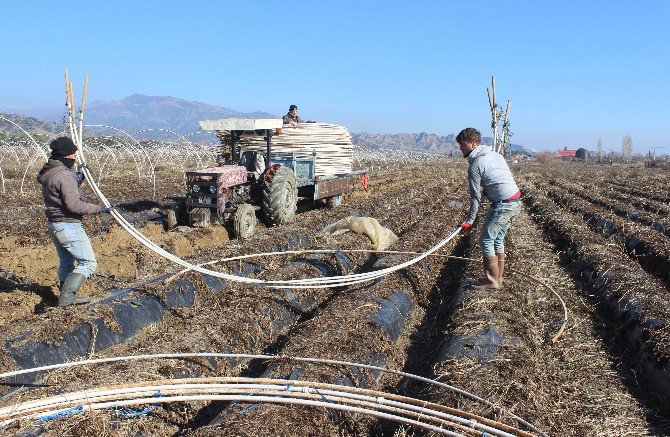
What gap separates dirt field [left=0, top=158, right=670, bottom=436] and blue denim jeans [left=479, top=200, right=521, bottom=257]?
1.59 feet

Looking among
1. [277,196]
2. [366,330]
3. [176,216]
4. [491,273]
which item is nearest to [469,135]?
[491,273]

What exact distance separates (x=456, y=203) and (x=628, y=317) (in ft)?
32.1

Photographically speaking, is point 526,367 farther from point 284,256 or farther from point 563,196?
point 563,196

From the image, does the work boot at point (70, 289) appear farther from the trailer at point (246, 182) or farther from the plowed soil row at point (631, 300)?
the plowed soil row at point (631, 300)

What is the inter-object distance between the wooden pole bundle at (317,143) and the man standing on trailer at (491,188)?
6060mm

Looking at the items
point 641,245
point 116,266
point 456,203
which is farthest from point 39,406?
point 456,203

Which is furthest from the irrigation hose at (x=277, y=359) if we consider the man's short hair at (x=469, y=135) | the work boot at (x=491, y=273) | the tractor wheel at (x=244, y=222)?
the tractor wheel at (x=244, y=222)

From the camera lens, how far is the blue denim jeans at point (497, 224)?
5918 millimetres

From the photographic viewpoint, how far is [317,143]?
12.7 m

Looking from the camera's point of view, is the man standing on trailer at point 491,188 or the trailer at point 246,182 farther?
the trailer at point 246,182

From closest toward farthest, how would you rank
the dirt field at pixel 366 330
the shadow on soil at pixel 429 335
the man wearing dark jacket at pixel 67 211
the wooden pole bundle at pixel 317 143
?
the dirt field at pixel 366 330 → the shadow on soil at pixel 429 335 → the man wearing dark jacket at pixel 67 211 → the wooden pole bundle at pixel 317 143

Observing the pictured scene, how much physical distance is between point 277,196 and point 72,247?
4.88m

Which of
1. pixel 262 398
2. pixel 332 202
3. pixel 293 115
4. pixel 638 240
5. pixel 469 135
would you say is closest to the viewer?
pixel 262 398

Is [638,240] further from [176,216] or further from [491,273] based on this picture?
[176,216]
